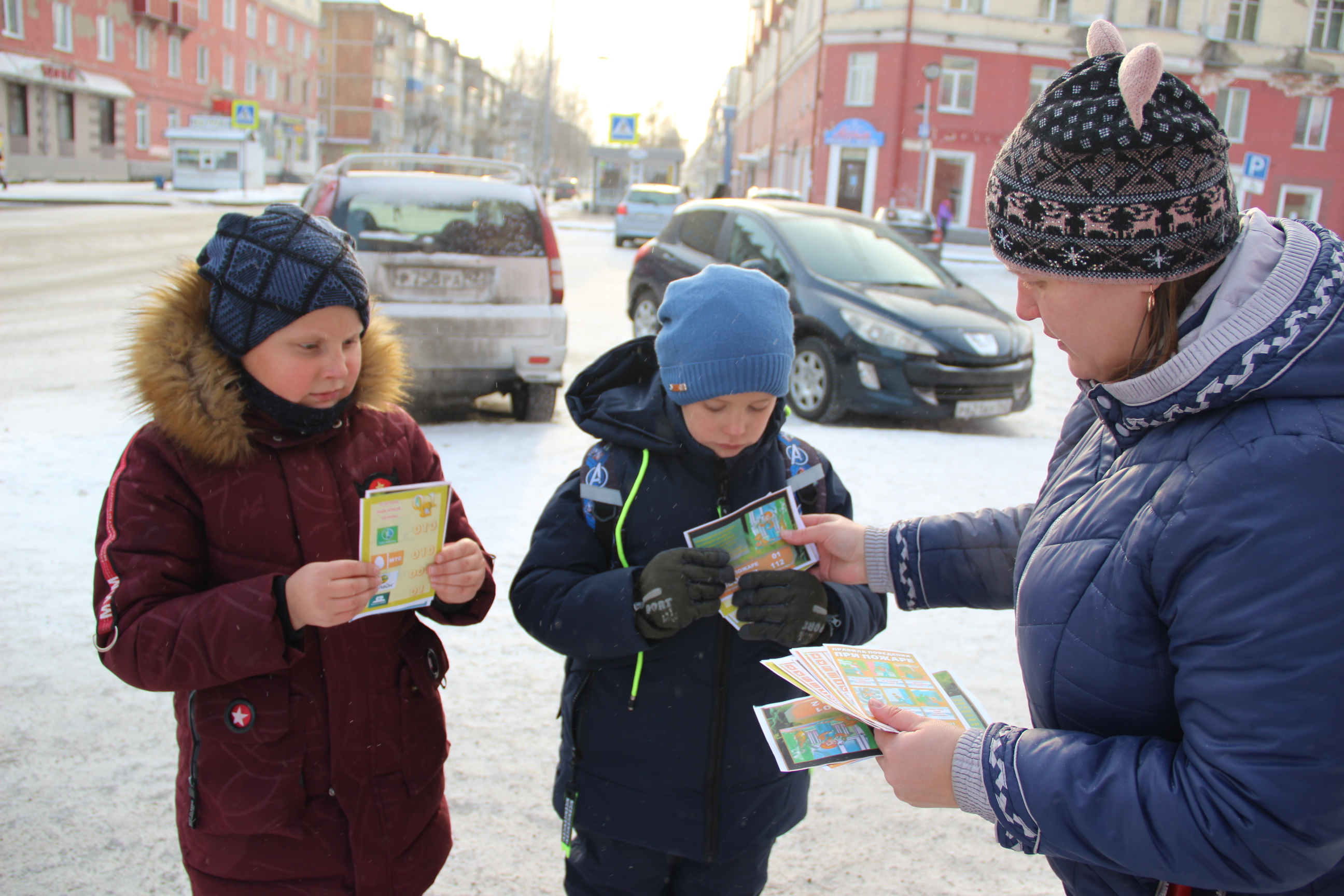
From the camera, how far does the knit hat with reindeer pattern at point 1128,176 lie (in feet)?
3.67

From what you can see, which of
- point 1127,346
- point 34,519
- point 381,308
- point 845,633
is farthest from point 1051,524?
point 381,308

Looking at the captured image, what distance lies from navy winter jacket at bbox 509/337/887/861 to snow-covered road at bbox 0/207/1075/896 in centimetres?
58

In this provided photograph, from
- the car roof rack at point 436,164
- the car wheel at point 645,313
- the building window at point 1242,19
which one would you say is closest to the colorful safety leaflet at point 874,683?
the car roof rack at point 436,164

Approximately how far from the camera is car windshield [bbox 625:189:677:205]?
84.3 feet

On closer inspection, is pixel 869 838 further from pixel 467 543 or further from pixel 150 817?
pixel 150 817

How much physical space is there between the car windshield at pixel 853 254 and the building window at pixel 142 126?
45078 millimetres

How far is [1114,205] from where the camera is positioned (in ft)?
3.74

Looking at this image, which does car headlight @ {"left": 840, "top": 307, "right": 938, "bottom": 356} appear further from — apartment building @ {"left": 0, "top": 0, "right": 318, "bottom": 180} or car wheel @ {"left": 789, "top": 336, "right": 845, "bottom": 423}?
apartment building @ {"left": 0, "top": 0, "right": 318, "bottom": 180}

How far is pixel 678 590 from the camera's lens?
1723mm

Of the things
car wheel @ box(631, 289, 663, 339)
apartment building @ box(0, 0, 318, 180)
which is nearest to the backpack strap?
car wheel @ box(631, 289, 663, 339)

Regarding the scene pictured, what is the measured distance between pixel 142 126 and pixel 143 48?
11.8 ft

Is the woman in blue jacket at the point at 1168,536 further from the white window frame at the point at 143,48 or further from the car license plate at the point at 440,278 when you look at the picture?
the white window frame at the point at 143,48

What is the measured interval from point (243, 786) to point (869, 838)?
1624mm

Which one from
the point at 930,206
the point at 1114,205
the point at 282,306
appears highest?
the point at 930,206
